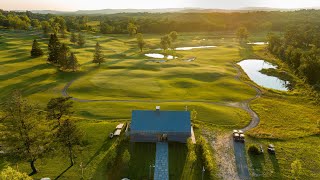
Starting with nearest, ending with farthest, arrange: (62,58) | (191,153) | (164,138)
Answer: (191,153), (164,138), (62,58)

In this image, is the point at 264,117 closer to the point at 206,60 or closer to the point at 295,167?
the point at 295,167

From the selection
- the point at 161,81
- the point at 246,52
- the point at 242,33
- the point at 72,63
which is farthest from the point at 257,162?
the point at 242,33

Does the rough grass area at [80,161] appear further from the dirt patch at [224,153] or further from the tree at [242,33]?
the tree at [242,33]

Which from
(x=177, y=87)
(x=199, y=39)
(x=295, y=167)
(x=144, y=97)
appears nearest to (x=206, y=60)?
(x=177, y=87)

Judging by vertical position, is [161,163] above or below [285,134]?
below

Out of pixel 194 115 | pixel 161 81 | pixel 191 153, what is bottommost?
pixel 191 153

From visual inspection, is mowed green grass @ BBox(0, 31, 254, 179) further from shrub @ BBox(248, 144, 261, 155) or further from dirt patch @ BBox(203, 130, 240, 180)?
shrub @ BBox(248, 144, 261, 155)

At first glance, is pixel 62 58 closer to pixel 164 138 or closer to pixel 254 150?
pixel 164 138
